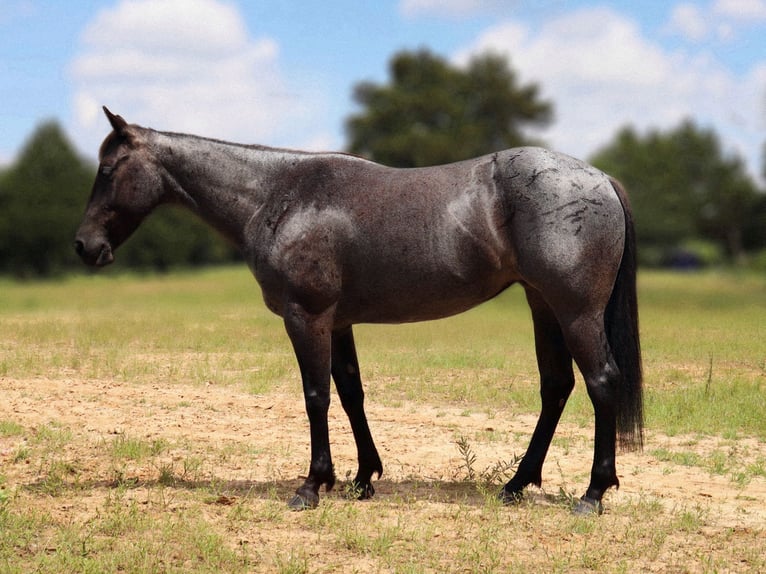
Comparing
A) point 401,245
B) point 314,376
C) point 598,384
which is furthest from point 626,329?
point 314,376

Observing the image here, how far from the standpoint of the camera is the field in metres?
5.36

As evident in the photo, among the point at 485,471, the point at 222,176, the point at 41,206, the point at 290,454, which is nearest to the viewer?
the point at 222,176

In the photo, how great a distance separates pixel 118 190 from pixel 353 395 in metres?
2.34

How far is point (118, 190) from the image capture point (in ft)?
21.6

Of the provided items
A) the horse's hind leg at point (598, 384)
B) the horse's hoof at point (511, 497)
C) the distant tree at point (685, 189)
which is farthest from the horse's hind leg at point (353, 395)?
the distant tree at point (685, 189)

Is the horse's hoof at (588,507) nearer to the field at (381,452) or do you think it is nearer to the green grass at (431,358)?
the field at (381,452)

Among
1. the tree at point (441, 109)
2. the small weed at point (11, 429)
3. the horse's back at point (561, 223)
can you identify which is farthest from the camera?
the tree at point (441, 109)

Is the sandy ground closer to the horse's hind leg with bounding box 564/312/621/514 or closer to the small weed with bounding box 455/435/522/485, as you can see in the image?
the small weed with bounding box 455/435/522/485

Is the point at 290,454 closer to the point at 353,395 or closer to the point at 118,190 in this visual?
the point at 353,395

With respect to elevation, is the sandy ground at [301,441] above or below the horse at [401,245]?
below

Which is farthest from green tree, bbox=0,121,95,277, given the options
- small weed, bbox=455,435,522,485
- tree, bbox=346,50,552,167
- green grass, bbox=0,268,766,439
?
small weed, bbox=455,435,522,485

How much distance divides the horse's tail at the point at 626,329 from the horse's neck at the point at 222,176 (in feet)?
8.12

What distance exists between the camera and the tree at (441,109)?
36.0 metres

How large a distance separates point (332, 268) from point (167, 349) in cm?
655
